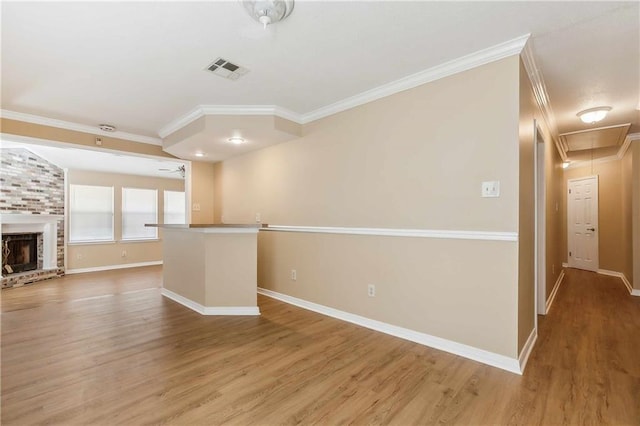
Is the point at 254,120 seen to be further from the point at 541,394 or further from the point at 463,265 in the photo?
the point at 541,394

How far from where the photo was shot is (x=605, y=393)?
195 cm

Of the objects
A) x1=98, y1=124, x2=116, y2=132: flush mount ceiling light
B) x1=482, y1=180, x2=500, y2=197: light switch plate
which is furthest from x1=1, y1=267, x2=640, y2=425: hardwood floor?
x1=98, y1=124, x2=116, y2=132: flush mount ceiling light

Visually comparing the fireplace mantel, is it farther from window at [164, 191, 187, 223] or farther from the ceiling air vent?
the ceiling air vent

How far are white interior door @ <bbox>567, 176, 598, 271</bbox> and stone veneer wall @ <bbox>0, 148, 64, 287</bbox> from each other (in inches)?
435

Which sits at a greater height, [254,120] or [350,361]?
[254,120]

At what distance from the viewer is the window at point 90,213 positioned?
638 centimetres

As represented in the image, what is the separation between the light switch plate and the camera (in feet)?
7.54

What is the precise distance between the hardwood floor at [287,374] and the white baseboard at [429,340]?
0.08 metres

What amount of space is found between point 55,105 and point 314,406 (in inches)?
170

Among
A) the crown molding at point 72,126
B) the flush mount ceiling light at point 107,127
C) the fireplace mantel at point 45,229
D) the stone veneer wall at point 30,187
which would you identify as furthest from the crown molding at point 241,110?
the fireplace mantel at point 45,229

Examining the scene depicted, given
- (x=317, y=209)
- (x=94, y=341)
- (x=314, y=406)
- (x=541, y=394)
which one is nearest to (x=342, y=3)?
(x=317, y=209)

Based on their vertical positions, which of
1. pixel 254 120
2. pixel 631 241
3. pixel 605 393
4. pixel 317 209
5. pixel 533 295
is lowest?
pixel 605 393

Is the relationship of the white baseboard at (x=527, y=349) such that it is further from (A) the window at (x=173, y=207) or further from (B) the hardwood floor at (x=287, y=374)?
(A) the window at (x=173, y=207)

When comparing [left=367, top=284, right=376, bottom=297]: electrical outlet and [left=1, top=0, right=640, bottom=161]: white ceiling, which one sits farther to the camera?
[left=367, top=284, right=376, bottom=297]: electrical outlet
